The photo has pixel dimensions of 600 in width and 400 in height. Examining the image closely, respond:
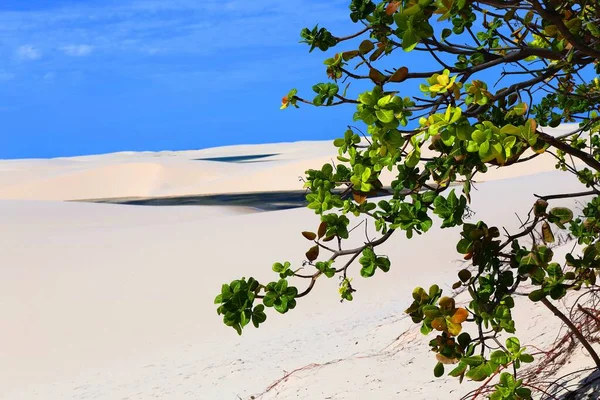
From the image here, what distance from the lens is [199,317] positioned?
775 cm

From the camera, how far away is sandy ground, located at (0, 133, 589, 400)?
15.3 ft

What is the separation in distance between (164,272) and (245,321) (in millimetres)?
7141

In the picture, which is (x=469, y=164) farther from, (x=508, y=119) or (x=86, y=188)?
(x=86, y=188)

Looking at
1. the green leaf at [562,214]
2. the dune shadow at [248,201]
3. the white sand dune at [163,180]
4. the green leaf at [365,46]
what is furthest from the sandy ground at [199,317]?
the white sand dune at [163,180]

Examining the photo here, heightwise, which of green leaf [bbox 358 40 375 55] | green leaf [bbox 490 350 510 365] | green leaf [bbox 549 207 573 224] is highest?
green leaf [bbox 358 40 375 55]

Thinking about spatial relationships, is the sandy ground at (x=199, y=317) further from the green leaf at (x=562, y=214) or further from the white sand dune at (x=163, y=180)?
the white sand dune at (x=163, y=180)

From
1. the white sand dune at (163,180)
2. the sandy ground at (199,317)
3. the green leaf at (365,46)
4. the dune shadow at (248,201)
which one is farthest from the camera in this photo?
the white sand dune at (163,180)

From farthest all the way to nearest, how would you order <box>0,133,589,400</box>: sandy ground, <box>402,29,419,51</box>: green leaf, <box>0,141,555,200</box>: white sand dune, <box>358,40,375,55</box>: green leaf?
<box>0,141,555,200</box>: white sand dune → <box>0,133,589,400</box>: sandy ground → <box>358,40,375,55</box>: green leaf → <box>402,29,419,51</box>: green leaf

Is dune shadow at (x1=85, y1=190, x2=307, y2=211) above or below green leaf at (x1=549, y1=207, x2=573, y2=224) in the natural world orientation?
above

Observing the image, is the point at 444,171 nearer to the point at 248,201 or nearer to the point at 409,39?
the point at 409,39

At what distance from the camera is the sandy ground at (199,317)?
→ 4.66 meters

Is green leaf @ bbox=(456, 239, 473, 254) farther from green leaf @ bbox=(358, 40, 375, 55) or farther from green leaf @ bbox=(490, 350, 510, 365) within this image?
green leaf @ bbox=(358, 40, 375, 55)

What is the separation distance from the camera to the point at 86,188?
3403cm

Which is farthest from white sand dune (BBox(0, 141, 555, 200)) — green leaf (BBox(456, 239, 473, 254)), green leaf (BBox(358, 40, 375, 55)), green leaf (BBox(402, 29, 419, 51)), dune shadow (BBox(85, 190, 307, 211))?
green leaf (BBox(402, 29, 419, 51))
